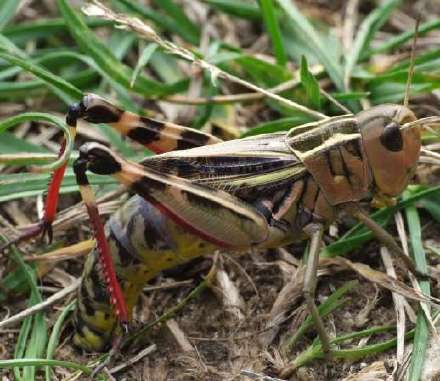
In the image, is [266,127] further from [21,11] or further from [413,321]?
[21,11]

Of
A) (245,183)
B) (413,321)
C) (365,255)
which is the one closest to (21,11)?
(245,183)

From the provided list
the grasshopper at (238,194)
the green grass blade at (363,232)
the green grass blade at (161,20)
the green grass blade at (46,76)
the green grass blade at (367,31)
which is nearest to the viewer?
the grasshopper at (238,194)

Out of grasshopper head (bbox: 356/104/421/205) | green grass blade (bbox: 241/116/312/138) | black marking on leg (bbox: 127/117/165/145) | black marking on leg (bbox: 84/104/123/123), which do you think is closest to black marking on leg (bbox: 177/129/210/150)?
black marking on leg (bbox: 127/117/165/145)

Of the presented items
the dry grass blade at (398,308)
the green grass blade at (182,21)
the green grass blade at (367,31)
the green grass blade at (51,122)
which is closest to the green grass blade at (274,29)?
the green grass blade at (367,31)

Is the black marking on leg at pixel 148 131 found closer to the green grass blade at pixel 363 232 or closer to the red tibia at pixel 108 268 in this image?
the red tibia at pixel 108 268

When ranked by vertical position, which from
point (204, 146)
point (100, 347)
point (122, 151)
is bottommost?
point (100, 347)
